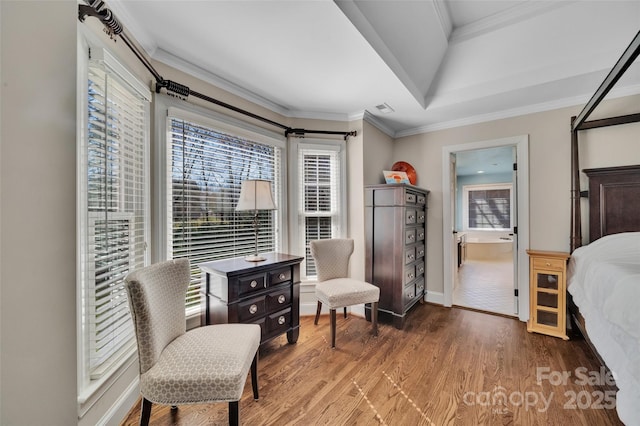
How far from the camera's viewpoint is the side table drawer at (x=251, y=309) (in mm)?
2016

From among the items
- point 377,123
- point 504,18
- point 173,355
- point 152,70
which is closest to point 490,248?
point 377,123

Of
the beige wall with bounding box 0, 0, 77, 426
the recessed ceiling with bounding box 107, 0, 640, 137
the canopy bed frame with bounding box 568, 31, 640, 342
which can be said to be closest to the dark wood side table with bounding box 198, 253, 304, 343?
the beige wall with bounding box 0, 0, 77, 426

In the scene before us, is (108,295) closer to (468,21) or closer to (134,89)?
(134,89)

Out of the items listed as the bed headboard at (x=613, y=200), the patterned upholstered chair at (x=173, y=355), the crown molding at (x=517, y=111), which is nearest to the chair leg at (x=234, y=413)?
the patterned upholstered chair at (x=173, y=355)

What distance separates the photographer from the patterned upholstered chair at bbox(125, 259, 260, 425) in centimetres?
124

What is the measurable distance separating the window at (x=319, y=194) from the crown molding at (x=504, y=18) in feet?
5.25

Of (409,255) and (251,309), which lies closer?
(251,309)

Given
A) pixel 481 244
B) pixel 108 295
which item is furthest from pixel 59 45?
pixel 481 244

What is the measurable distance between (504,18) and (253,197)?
8.99 ft

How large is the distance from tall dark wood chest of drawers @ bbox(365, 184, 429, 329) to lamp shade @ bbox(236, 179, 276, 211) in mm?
1371

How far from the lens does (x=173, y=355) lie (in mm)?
1377

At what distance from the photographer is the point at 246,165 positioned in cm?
267

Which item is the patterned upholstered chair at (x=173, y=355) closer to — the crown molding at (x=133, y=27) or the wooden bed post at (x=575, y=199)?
the crown molding at (x=133, y=27)

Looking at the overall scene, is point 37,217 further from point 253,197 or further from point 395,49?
point 395,49
